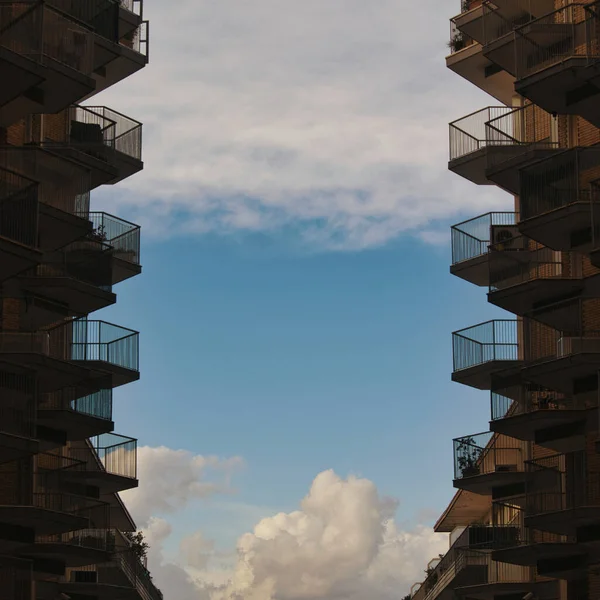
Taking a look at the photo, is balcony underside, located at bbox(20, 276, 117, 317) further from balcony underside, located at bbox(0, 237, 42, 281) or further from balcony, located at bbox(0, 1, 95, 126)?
A: balcony underside, located at bbox(0, 237, 42, 281)

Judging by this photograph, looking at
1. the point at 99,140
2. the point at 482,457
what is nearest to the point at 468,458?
the point at 482,457

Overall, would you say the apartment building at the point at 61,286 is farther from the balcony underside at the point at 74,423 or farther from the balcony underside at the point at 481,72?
the balcony underside at the point at 481,72

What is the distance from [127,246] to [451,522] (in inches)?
1149

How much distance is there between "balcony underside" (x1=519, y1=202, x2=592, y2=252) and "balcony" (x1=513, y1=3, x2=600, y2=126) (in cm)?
257

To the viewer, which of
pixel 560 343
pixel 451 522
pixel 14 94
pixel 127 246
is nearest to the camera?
pixel 14 94

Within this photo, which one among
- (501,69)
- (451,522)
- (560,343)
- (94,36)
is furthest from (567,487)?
(451,522)

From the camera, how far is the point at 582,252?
168 ft

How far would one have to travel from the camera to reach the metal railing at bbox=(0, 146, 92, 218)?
49281mm

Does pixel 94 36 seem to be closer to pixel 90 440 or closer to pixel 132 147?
pixel 132 147

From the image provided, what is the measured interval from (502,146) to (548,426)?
951 cm

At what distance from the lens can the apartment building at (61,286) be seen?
4528cm

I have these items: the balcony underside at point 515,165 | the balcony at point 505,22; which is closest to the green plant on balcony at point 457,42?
the balcony at point 505,22

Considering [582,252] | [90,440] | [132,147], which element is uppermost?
[132,147]

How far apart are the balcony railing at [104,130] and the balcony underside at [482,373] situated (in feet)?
43.5
